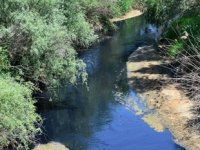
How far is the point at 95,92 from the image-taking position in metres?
30.3

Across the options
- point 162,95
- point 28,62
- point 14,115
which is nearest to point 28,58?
point 28,62

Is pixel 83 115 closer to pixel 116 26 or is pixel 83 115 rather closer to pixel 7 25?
pixel 7 25

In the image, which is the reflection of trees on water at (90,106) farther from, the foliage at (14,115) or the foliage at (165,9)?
the foliage at (165,9)

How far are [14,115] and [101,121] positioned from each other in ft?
25.8

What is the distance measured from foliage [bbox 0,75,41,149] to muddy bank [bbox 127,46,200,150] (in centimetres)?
741

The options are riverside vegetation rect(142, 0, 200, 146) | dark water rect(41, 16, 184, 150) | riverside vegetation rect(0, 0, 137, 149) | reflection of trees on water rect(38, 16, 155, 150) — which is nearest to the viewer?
riverside vegetation rect(0, 0, 137, 149)

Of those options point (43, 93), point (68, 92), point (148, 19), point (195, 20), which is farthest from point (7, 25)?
point (148, 19)

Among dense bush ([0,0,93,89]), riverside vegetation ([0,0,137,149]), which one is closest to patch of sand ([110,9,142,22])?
riverside vegetation ([0,0,137,149])

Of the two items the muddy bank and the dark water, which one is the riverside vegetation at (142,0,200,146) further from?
the dark water

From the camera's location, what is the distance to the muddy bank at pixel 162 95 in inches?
894

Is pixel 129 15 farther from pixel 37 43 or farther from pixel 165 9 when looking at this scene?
pixel 37 43

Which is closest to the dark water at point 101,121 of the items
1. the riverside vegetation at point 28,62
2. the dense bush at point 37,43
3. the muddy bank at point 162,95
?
the muddy bank at point 162,95

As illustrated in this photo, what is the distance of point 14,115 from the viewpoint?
696 inches

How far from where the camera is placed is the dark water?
2180 centimetres
